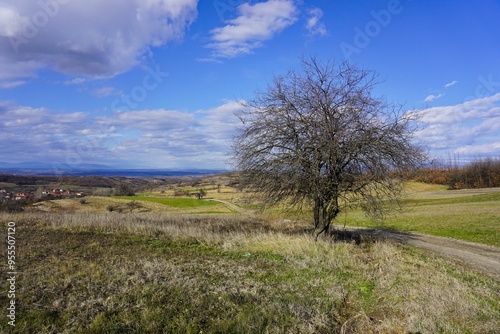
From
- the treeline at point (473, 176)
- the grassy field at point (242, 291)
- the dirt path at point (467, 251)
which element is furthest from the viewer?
the treeline at point (473, 176)

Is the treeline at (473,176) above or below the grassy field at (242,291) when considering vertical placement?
above

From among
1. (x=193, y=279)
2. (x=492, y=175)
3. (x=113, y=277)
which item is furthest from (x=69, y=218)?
(x=492, y=175)

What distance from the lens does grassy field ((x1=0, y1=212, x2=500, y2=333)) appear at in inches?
236

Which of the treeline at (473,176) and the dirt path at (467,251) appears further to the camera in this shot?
the treeline at (473,176)

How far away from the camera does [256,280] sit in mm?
8727

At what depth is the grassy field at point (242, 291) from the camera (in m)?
5.98

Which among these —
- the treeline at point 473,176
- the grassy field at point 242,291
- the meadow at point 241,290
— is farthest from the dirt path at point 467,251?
the treeline at point 473,176

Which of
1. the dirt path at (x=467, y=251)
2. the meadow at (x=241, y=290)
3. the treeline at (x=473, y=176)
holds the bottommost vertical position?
the dirt path at (x=467, y=251)

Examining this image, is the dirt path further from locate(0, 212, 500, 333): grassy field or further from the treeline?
the treeline

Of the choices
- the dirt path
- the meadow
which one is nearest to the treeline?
the dirt path

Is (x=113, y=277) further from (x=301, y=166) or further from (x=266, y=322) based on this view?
(x=301, y=166)

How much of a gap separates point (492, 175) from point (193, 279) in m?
96.4

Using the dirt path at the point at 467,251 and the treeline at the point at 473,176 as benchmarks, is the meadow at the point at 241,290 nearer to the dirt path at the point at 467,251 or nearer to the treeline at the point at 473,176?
the dirt path at the point at 467,251

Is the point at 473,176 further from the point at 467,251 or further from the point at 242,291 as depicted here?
the point at 242,291
